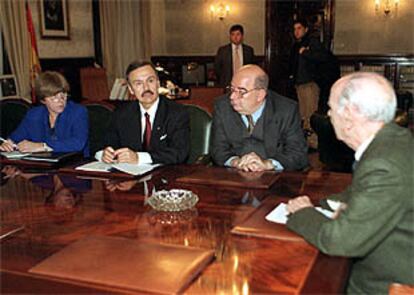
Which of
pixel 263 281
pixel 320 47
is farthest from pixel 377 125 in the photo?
pixel 320 47

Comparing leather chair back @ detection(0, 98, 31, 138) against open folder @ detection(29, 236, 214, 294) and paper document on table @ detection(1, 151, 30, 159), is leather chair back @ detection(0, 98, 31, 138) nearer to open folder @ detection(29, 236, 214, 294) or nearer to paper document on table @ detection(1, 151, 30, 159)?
paper document on table @ detection(1, 151, 30, 159)

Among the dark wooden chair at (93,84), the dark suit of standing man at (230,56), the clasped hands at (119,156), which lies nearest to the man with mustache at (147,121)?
the clasped hands at (119,156)

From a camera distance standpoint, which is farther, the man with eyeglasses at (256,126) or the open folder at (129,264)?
the man with eyeglasses at (256,126)

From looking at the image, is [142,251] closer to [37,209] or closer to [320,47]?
[37,209]

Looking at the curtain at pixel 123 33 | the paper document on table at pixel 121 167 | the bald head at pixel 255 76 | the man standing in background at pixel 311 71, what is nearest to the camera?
the paper document on table at pixel 121 167

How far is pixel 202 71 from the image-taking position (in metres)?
9.25

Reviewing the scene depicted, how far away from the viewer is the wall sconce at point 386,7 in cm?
838

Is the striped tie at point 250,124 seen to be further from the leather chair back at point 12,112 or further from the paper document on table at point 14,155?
the leather chair back at point 12,112

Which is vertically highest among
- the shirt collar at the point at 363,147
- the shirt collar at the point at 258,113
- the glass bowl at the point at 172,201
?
the shirt collar at the point at 363,147

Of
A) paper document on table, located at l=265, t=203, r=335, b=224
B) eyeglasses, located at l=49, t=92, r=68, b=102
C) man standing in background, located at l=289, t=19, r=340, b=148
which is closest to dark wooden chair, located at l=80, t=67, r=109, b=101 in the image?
man standing in background, located at l=289, t=19, r=340, b=148

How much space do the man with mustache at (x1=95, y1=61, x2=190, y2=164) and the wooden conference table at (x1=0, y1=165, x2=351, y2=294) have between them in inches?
19.9

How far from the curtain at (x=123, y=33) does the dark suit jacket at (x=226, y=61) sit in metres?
1.53

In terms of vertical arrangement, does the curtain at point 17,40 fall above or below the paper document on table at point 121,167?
above

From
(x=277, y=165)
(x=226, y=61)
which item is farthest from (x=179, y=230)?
(x=226, y=61)
